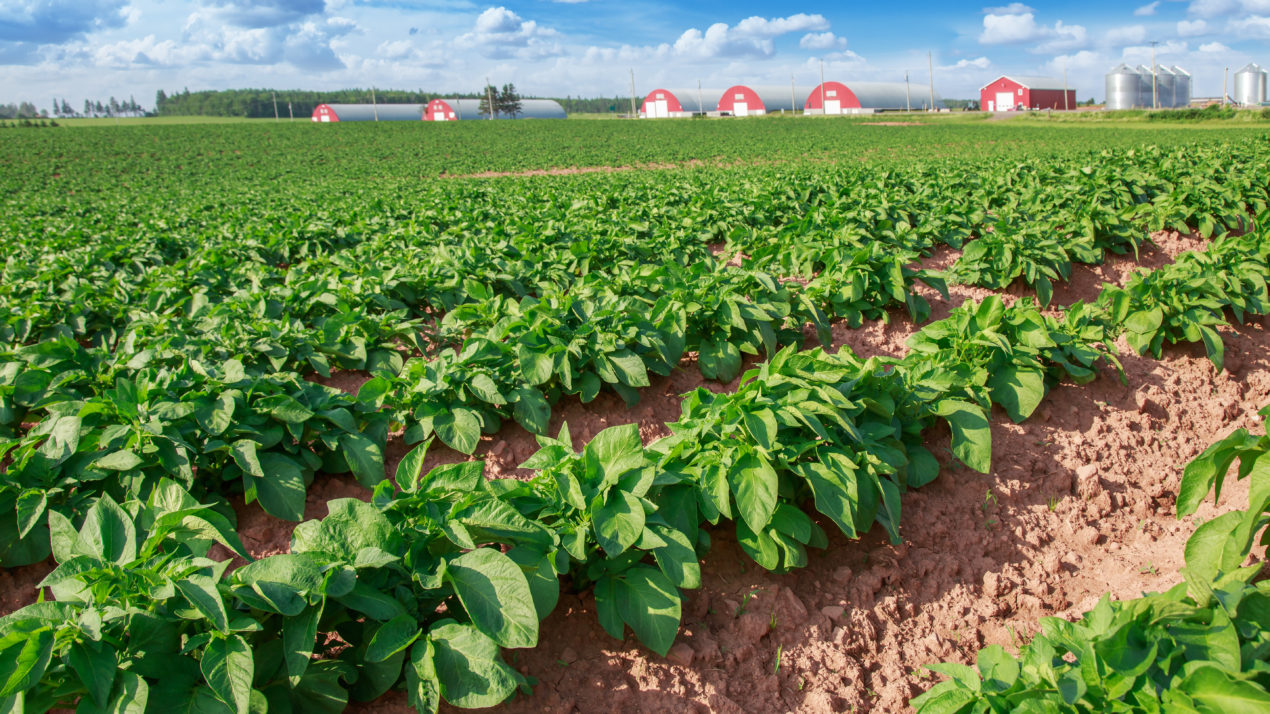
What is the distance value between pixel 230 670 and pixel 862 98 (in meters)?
93.0

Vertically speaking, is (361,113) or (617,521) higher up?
(361,113)

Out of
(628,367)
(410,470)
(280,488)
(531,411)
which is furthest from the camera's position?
(628,367)

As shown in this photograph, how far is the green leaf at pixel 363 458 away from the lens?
3.29 meters

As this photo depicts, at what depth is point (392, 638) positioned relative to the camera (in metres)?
1.80

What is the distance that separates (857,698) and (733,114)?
87226 millimetres

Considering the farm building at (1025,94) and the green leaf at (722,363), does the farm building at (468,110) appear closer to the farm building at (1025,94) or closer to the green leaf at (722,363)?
the farm building at (1025,94)

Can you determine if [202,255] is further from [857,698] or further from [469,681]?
[857,698]

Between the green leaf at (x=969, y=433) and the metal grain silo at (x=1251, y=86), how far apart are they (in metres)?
94.3

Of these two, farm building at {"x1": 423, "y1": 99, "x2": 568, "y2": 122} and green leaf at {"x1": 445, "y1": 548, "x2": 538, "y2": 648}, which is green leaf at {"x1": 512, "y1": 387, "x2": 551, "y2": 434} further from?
farm building at {"x1": 423, "y1": 99, "x2": 568, "y2": 122}

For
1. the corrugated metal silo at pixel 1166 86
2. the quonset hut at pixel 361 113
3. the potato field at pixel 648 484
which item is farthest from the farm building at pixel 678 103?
the potato field at pixel 648 484

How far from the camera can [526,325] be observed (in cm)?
407

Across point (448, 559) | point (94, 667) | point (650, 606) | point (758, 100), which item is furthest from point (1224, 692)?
point (758, 100)

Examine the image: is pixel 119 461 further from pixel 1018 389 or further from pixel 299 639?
pixel 1018 389

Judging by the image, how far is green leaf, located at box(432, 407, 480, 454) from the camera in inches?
137
